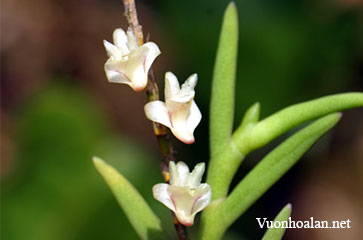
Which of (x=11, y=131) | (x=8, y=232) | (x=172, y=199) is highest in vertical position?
(x=172, y=199)

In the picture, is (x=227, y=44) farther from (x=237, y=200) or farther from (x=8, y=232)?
(x=8, y=232)

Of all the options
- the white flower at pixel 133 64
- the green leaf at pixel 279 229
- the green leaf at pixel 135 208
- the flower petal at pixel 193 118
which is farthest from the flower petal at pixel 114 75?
the green leaf at pixel 279 229

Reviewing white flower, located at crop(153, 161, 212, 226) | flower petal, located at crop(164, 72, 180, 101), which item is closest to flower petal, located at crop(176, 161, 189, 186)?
white flower, located at crop(153, 161, 212, 226)

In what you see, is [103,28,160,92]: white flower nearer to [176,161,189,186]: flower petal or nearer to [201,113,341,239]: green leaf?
[176,161,189,186]: flower petal

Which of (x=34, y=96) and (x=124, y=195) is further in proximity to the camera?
(x=34, y=96)

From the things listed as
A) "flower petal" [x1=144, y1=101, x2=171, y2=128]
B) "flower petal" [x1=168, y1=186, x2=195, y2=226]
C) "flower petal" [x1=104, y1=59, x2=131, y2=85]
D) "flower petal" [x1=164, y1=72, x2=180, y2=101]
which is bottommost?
"flower petal" [x1=168, y1=186, x2=195, y2=226]

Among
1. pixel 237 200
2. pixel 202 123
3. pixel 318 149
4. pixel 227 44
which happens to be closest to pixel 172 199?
pixel 237 200
